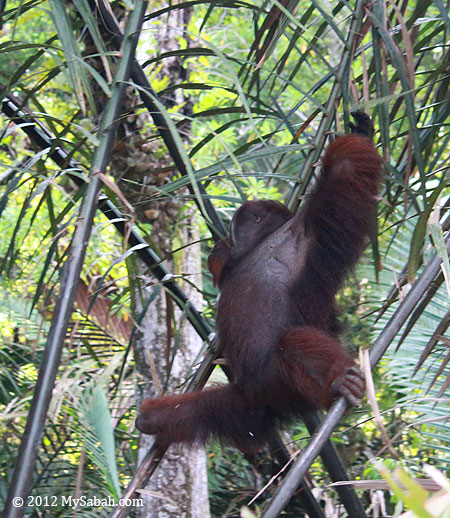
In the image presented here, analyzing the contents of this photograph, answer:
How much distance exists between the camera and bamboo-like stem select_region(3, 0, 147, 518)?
102 cm

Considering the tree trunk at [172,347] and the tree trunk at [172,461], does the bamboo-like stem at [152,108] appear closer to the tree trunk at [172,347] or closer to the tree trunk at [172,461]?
the tree trunk at [172,347]

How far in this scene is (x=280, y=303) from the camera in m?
2.08

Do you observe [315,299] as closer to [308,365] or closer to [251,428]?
[308,365]

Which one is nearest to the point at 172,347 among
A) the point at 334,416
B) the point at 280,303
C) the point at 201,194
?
the point at 280,303

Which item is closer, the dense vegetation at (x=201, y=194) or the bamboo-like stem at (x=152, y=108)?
the dense vegetation at (x=201, y=194)

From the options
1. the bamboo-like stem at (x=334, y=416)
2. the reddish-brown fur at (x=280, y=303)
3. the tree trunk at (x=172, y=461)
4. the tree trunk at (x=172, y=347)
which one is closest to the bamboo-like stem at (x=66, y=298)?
the bamboo-like stem at (x=334, y=416)

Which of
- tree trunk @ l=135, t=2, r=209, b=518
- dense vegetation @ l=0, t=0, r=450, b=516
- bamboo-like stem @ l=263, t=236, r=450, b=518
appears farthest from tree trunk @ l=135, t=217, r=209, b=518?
bamboo-like stem @ l=263, t=236, r=450, b=518

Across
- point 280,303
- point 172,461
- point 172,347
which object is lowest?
point 172,461

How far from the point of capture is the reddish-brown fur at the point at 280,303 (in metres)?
1.90

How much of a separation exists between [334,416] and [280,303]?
88 cm

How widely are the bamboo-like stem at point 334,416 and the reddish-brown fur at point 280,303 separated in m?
0.47

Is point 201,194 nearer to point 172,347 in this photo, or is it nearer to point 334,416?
point 334,416

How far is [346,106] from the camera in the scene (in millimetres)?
1760

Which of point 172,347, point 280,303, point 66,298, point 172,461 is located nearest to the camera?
point 66,298
